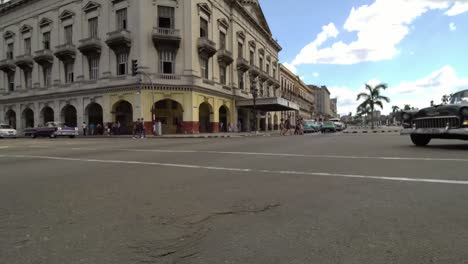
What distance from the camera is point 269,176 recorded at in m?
7.47

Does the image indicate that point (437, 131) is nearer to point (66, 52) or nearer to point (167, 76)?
point (167, 76)

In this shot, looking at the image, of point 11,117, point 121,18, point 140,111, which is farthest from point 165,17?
point 11,117

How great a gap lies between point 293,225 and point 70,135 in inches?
1400

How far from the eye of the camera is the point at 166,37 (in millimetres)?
36875

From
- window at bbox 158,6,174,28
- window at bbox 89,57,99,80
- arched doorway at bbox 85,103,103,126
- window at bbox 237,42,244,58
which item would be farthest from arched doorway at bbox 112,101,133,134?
window at bbox 237,42,244,58

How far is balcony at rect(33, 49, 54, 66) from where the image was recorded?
147 ft

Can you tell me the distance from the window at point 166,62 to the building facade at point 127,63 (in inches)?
4.1

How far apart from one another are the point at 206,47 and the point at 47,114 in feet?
77.3

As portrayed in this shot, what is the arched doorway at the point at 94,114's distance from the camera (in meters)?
41.5

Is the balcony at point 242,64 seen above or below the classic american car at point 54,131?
above

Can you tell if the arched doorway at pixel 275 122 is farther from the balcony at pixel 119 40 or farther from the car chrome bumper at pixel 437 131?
the car chrome bumper at pixel 437 131

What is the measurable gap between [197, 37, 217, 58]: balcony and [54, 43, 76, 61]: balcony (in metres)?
14.8

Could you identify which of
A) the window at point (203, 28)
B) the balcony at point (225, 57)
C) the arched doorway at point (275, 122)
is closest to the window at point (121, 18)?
the window at point (203, 28)

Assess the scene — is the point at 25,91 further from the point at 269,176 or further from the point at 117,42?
the point at 269,176
